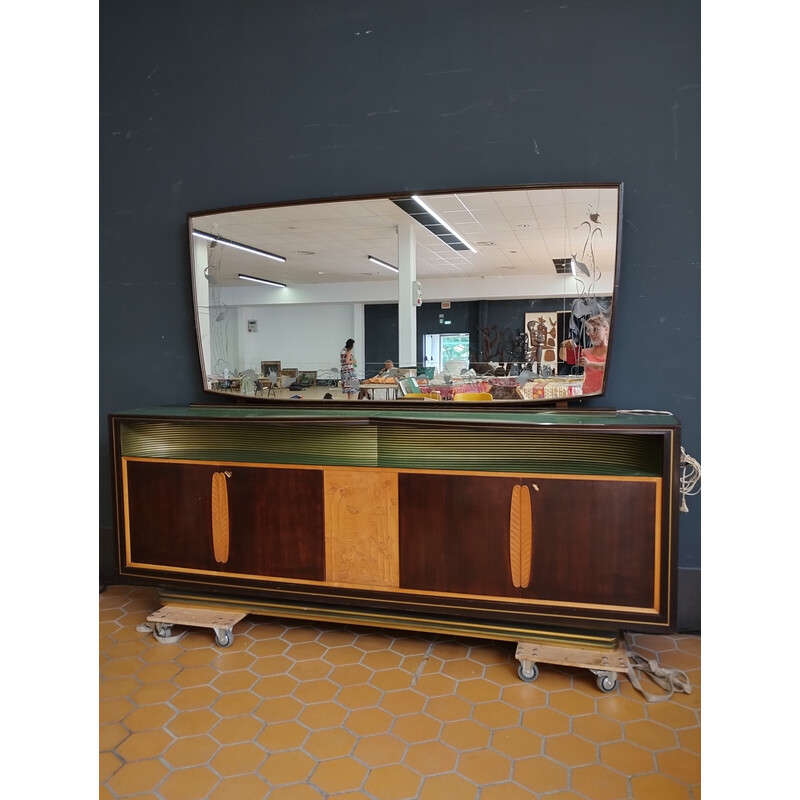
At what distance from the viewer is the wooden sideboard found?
8.75 feet

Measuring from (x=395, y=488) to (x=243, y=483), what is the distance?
82cm

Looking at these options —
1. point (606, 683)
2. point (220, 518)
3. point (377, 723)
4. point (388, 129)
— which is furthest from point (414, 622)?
point (388, 129)

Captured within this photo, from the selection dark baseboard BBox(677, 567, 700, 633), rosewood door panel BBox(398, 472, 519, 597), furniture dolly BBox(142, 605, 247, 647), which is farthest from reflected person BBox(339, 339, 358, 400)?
dark baseboard BBox(677, 567, 700, 633)

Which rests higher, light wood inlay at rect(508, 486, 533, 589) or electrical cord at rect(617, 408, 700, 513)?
electrical cord at rect(617, 408, 700, 513)

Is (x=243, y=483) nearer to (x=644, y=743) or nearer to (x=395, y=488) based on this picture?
(x=395, y=488)

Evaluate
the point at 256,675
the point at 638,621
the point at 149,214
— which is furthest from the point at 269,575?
the point at 149,214

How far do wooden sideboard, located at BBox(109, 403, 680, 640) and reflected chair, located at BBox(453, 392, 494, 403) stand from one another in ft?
0.34

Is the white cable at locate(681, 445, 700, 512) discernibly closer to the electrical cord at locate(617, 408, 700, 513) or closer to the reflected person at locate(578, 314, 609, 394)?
the electrical cord at locate(617, 408, 700, 513)

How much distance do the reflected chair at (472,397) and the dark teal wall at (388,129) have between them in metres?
0.54

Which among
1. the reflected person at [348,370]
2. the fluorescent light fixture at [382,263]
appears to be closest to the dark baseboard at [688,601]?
the reflected person at [348,370]

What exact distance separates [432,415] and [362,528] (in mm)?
664

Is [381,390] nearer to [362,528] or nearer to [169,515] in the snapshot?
[362,528]

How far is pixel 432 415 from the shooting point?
305 cm

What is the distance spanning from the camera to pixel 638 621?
2.64 meters
